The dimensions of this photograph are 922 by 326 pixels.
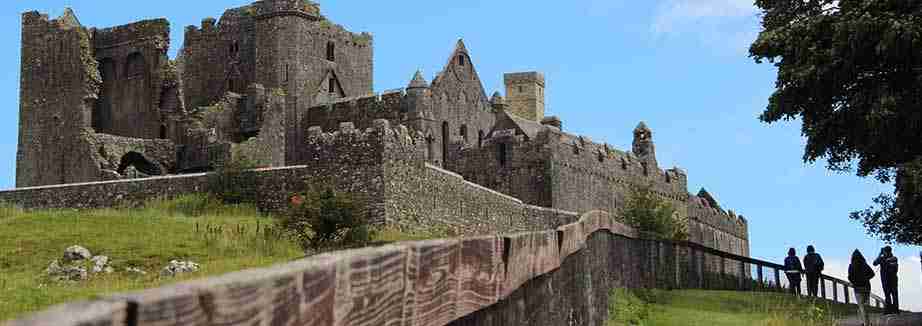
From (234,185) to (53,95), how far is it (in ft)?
67.3

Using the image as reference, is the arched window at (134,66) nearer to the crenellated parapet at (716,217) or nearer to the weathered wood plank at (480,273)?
the crenellated parapet at (716,217)

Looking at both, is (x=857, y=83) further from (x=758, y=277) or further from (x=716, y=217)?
(x=716, y=217)

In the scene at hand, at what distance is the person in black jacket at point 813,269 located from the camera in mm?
29641

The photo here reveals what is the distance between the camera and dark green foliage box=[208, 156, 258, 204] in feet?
129

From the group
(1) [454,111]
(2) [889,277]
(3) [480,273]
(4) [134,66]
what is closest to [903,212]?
(2) [889,277]

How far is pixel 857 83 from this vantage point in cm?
2836

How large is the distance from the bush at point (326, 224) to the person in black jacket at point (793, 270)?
9.99 m

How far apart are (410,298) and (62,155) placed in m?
52.1

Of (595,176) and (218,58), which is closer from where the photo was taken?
(595,176)

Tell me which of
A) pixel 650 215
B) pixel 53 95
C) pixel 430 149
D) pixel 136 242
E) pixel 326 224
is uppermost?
pixel 53 95

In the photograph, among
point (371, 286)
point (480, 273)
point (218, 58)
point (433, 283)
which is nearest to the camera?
point (371, 286)

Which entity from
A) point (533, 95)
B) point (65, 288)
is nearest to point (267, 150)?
point (65, 288)

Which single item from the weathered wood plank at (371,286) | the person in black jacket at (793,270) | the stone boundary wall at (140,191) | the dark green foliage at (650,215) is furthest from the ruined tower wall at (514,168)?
the weathered wood plank at (371,286)

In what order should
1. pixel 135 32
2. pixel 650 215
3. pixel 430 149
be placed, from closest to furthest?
pixel 650 215
pixel 430 149
pixel 135 32
